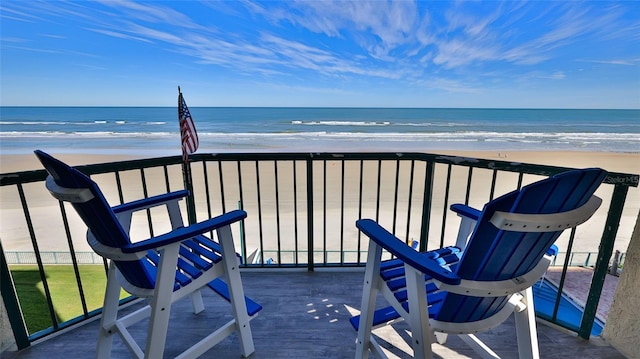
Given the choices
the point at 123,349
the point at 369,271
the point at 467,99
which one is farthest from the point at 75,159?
the point at 467,99

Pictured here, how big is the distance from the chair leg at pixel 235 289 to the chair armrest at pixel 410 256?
63 cm

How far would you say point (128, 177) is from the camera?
8.80m

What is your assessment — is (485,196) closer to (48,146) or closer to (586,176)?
(586,176)

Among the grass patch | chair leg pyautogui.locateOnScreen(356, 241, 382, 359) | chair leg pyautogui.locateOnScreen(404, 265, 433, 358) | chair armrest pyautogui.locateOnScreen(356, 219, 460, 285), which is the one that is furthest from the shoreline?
chair leg pyautogui.locateOnScreen(404, 265, 433, 358)

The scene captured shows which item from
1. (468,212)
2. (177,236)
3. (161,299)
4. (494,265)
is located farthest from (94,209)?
(468,212)

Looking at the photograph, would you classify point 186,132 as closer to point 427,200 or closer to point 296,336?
point 296,336

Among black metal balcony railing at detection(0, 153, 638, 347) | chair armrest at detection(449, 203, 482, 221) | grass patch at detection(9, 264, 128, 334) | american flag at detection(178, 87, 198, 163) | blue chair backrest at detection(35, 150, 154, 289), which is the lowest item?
grass patch at detection(9, 264, 128, 334)

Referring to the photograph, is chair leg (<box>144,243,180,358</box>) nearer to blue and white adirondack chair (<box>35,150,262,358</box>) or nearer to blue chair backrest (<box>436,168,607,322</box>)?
blue and white adirondack chair (<box>35,150,262,358</box>)

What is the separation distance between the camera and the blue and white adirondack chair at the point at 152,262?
947 mm

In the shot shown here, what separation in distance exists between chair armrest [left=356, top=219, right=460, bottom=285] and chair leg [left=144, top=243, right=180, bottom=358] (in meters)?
0.79

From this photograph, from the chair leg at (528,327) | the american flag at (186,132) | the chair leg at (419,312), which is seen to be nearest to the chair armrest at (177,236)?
the chair leg at (419,312)

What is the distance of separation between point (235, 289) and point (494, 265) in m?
1.13

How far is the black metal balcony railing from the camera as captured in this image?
150cm

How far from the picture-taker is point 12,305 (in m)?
1.43
